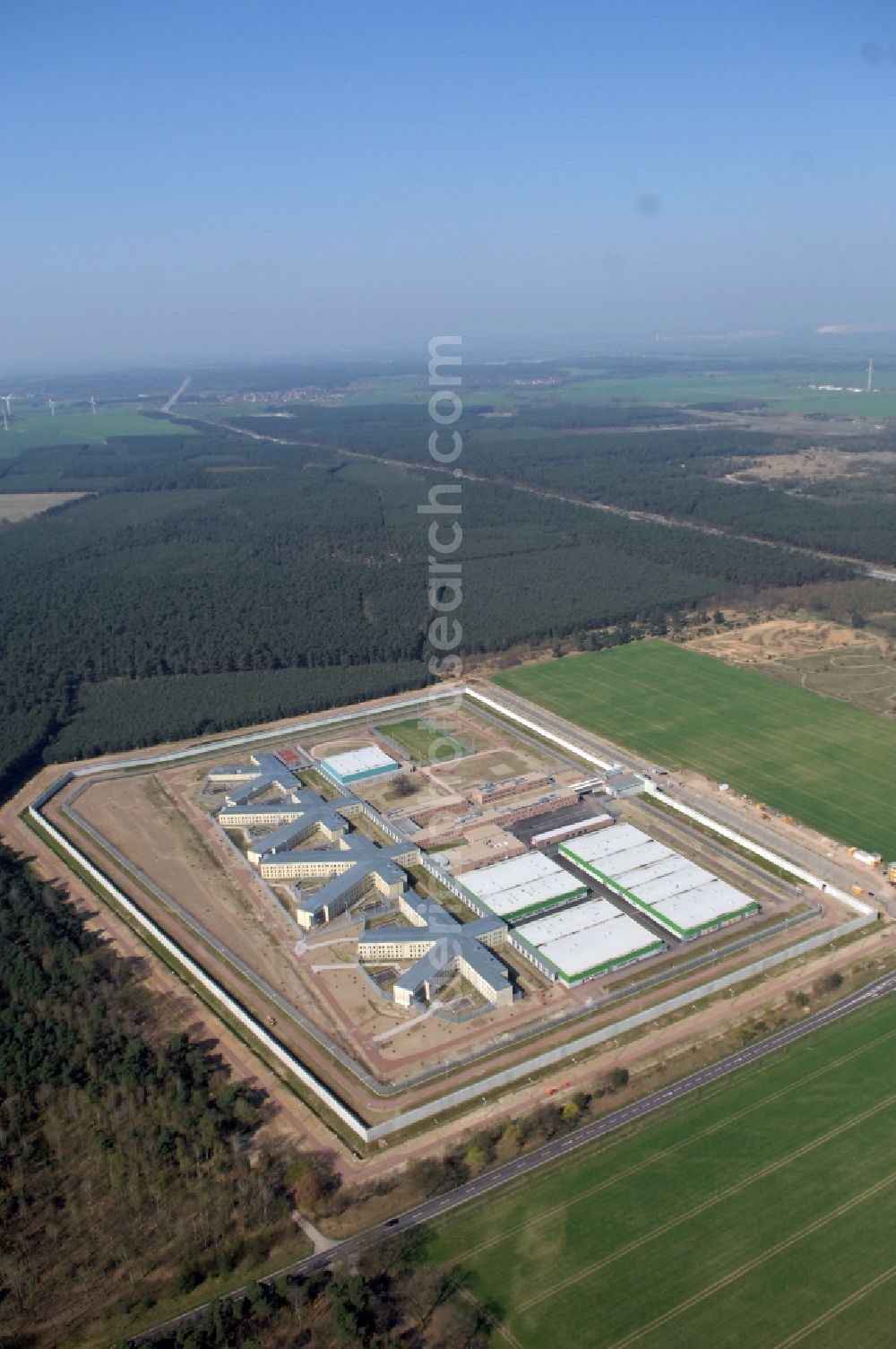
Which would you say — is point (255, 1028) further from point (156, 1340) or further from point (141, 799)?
point (141, 799)

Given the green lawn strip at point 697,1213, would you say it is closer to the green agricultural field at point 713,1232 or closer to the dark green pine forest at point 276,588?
the green agricultural field at point 713,1232

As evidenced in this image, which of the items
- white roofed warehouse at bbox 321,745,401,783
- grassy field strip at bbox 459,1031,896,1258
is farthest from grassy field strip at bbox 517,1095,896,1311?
white roofed warehouse at bbox 321,745,401,783

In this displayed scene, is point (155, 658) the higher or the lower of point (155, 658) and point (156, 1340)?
the higher

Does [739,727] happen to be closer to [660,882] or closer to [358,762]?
[660,882]

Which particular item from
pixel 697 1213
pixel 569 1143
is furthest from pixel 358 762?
pixel 697 1213

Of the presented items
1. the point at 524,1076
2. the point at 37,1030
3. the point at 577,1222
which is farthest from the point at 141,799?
the point at 577,1222

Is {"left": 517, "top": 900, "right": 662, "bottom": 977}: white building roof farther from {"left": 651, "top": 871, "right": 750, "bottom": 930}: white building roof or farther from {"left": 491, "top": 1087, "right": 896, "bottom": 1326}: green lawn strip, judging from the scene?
{"left": 491, "top": 1087, "right": 896, "bottom": 1326}: green lawn strip

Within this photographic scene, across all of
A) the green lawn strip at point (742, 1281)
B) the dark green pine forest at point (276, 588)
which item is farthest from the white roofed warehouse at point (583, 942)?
the dark green pine forest at point (276, 588)
